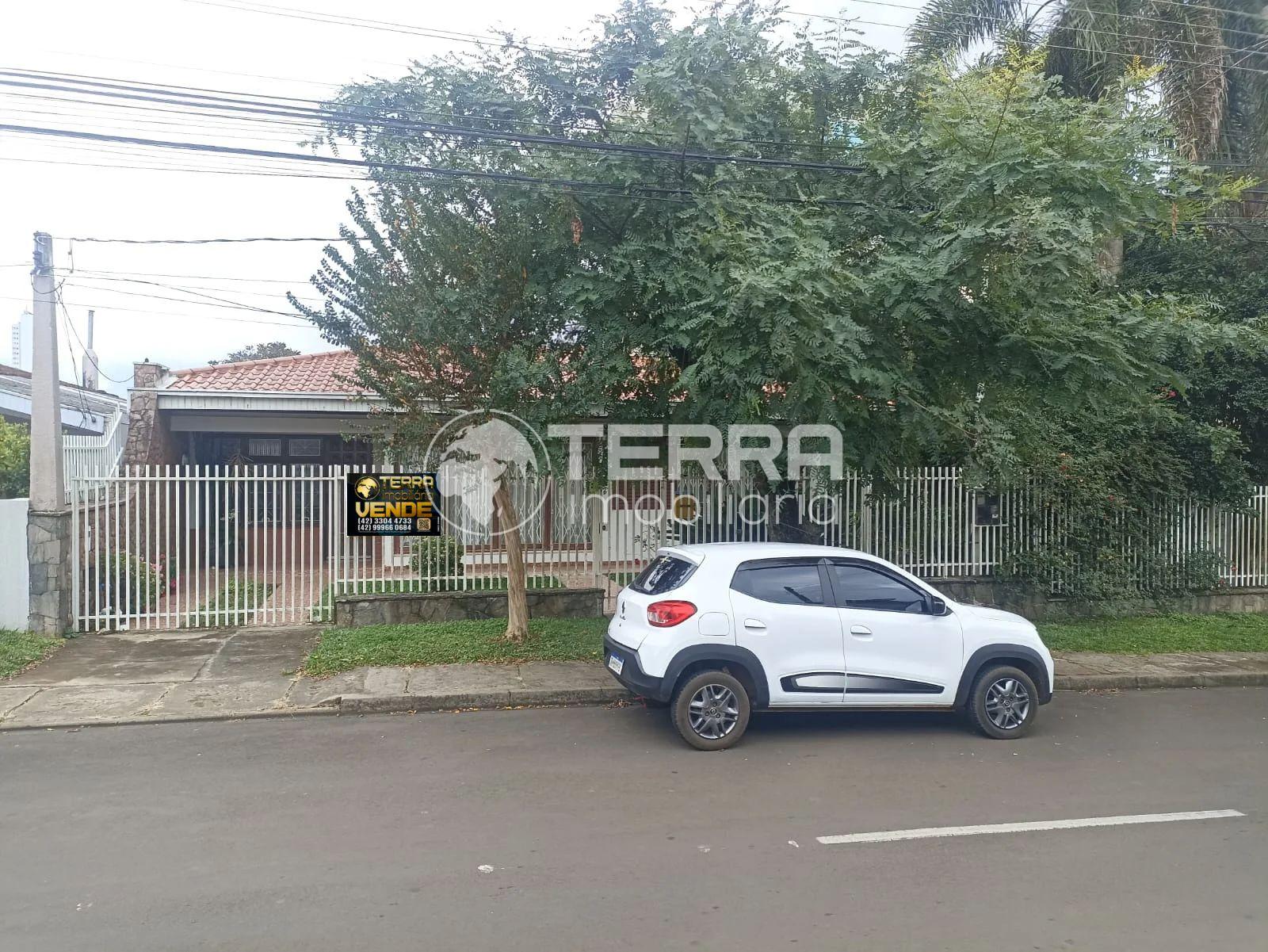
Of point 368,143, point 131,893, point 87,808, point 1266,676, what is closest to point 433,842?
point 131,893

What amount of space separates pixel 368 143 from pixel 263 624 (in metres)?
5.82

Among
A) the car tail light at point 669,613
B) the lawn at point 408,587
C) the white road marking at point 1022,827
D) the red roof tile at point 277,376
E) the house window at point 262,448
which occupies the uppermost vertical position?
the red roof tile at point 277,376

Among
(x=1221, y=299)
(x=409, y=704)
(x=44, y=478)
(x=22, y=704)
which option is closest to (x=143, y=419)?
(x=44, y=478)

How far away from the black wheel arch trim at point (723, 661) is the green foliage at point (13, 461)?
1512 cm

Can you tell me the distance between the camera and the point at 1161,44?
49.3 feet

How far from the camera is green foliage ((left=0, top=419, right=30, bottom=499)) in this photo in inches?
655

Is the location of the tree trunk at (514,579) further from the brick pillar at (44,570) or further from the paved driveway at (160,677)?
the brick pillar at (44,570)

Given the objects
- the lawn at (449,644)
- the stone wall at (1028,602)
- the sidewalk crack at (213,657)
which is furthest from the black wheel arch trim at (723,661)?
the stone wall at (1028,602)

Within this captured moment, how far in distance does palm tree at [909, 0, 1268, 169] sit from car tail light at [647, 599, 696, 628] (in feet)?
38.7

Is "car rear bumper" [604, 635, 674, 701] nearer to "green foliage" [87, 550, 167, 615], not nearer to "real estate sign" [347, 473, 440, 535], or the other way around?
"real estate sign" [347, 473, 440, 535]

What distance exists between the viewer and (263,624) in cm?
1090

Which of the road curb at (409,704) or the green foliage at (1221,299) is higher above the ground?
the green foliage at (1221,299)

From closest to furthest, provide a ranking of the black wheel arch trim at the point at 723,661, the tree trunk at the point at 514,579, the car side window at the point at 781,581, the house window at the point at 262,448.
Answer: the black wheel arch trim at the point at 723,661 → the car side window at the point at 781,581 → the tree trunk at the point at 514,579 → the house window at the point at 262,448

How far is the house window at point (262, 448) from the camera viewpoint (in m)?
16.5
